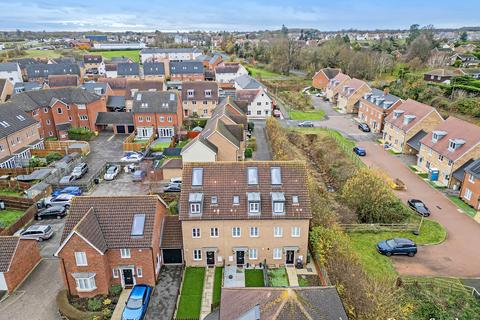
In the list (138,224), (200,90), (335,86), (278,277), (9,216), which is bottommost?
(278,277)

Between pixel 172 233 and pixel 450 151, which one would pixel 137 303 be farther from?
pixel 450 151

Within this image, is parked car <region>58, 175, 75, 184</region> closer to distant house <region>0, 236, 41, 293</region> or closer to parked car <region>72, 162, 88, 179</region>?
parked car <region>72, 162, 88, 179</region>

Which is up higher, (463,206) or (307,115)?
(307,115)

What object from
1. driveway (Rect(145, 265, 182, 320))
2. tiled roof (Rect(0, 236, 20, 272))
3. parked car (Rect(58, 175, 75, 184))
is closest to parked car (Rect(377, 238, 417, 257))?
driveway (Rect(145, 265, 182, 320))

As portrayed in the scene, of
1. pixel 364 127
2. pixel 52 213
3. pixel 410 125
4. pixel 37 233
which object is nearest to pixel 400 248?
pixel 410 125

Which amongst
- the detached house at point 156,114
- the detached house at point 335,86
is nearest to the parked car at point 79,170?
the detached house at point 156,114

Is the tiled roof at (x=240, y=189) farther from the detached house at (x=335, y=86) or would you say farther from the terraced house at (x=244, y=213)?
→ the detached house at (x=335, y=86)
